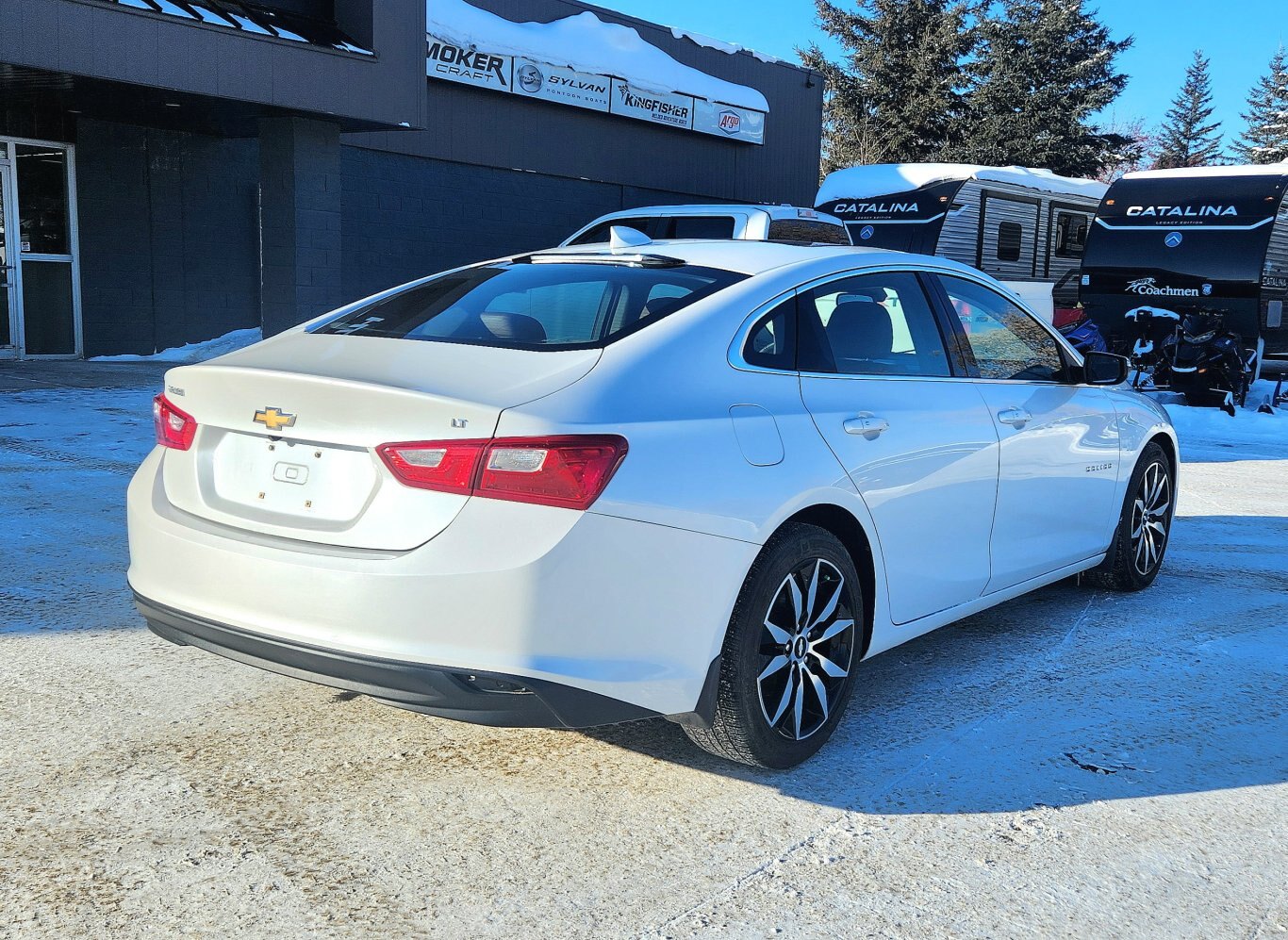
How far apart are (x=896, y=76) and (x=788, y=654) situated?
40.6m

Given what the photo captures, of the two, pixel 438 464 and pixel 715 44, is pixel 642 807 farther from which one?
pixel 715 44

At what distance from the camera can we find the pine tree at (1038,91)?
1567 inches

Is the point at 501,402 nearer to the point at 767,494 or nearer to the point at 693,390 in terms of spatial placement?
the point at 693,390

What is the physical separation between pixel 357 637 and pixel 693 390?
1.09 m

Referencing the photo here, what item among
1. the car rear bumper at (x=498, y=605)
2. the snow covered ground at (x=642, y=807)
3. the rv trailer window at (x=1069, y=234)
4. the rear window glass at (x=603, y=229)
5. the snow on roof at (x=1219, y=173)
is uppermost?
the snow on roof at (x=1219, y=173)

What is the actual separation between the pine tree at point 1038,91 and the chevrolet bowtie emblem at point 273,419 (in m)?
39.9

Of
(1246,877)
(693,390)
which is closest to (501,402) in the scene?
(693,390)

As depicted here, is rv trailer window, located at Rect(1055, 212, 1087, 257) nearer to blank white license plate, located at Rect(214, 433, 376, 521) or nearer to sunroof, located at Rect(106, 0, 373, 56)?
sunroof, located at Rect(106, 0, 373, 56)

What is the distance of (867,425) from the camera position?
3732 mm

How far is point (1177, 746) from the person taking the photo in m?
3.76

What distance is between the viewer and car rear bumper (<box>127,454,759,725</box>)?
284cm

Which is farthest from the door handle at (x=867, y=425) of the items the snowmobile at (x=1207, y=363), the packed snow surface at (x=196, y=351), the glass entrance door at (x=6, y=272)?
the glass entrance door at (x=6, y=272)

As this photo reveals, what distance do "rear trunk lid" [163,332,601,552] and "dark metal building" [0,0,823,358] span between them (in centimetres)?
857

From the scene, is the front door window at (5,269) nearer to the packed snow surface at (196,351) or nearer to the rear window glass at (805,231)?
the packed snow surface at (196,351)
